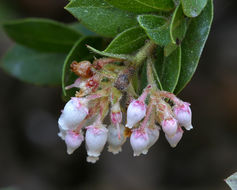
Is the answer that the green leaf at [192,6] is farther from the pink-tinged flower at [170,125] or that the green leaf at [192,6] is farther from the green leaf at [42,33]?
the green leaf at [42,33]

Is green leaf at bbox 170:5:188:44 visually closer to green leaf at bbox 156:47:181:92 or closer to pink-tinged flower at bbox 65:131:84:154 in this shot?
green leaf at bbox 156:47:181:92

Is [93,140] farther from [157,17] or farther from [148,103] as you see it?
[157,17]

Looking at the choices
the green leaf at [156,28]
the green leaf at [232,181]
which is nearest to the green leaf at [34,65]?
the green leaf at [156,28]

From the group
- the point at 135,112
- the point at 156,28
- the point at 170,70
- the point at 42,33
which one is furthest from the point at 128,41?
the point at 42,33

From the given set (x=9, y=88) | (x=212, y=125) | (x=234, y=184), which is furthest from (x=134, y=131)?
(x=9, y=88)

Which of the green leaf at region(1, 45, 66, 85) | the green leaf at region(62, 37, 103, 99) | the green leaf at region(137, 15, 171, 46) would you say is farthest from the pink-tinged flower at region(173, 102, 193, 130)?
the green leaf at region(1, 45, 66, 85)
